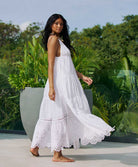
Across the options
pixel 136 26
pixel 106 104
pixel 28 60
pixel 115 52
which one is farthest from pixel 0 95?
pixel 136 26

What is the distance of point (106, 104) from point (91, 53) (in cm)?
81

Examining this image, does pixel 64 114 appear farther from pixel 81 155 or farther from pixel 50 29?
pixel 50 29

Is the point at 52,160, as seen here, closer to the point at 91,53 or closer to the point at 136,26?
the point at 91,53

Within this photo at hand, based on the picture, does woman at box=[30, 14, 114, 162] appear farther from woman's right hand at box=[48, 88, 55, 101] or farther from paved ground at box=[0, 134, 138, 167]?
paved ground at box=[0, 134, 138, 167]

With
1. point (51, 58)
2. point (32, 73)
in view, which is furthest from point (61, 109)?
point (32, 73)

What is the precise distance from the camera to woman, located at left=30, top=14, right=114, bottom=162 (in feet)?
11.2

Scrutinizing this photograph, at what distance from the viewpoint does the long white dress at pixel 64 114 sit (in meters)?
3.40

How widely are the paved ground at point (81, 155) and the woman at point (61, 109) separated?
0.17 meters

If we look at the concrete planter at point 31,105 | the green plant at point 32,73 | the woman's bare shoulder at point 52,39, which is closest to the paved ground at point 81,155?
the concrete planter at point 31,105

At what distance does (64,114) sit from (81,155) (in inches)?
27.9

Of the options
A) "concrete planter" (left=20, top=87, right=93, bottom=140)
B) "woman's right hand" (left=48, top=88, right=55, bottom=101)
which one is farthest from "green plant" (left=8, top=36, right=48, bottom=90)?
"woman's right hand" (left=48, top=88, right=55, bottom=101)

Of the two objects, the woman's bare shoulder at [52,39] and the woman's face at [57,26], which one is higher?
the woman's face at [57,26]

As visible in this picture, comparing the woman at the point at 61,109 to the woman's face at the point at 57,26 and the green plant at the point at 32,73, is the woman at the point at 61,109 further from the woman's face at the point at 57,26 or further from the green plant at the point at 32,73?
the green plant at the point at 32,73

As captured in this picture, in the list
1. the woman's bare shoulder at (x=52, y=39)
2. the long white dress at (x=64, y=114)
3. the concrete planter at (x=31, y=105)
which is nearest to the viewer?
the long white dress at (x=64, y=114)
